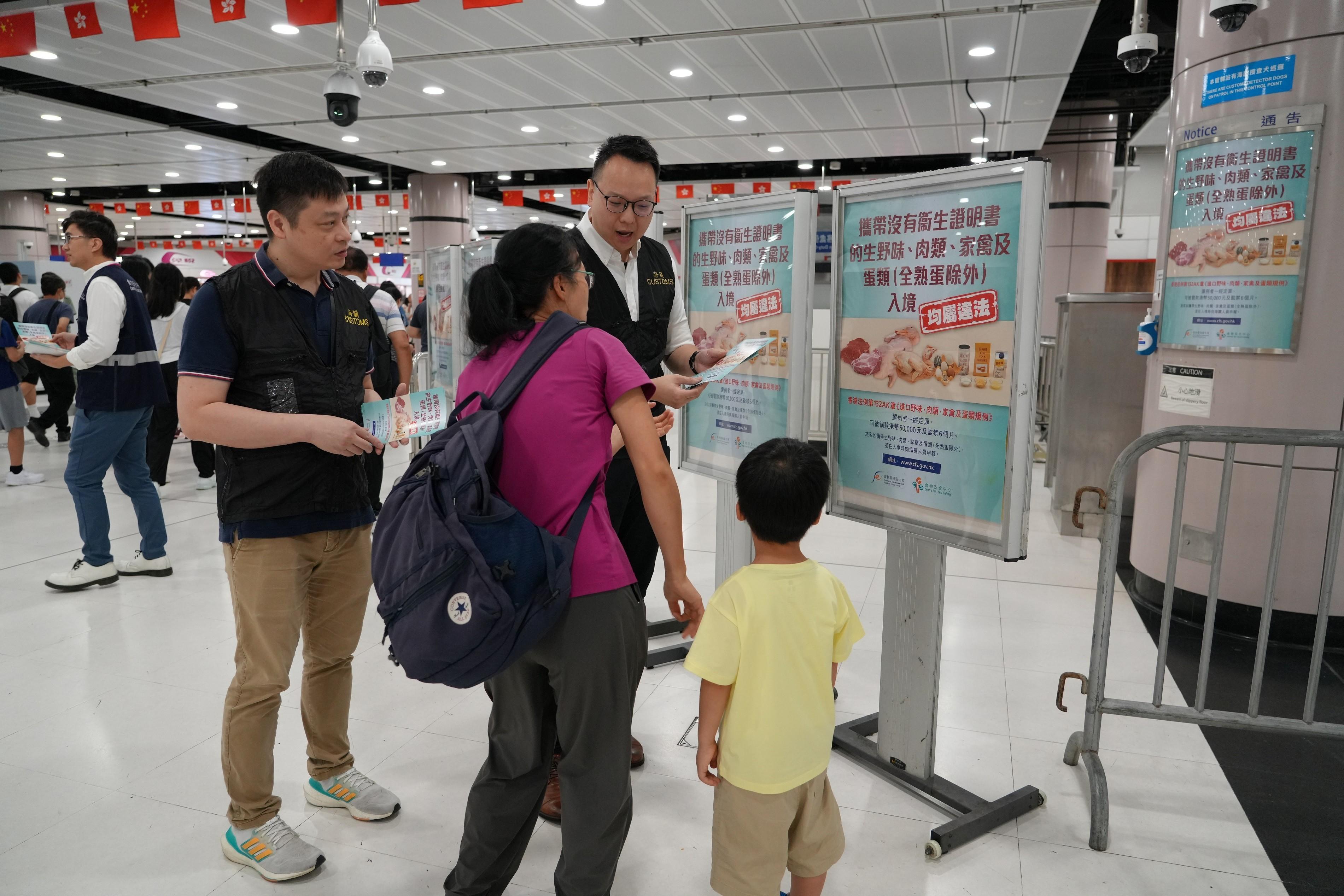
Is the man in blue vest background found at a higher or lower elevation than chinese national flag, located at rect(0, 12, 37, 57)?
lower

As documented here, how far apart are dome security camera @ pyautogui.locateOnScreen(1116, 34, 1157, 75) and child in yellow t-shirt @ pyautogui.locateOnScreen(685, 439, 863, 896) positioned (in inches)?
172

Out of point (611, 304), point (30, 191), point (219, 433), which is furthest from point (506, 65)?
point (30, 191)

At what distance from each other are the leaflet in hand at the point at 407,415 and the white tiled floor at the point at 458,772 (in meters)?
1.12

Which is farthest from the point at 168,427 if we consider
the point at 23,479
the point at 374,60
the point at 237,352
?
the point at 237,352

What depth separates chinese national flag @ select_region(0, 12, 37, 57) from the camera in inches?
233

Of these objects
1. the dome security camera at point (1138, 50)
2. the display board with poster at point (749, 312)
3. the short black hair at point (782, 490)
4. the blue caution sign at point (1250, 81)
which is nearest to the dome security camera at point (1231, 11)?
the blue caution sign at point (1250, 81)

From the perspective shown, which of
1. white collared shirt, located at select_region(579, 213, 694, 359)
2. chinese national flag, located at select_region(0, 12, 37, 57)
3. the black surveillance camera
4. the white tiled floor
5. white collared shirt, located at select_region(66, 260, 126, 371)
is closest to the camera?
the white tiled floor

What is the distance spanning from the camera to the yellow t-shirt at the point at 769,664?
157 cm

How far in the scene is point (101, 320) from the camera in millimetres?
3850

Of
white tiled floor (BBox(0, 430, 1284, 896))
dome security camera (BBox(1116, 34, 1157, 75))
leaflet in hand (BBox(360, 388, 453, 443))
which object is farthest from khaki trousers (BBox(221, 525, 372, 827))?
dome security camera (BBox(1116, 34, 1157, 75))

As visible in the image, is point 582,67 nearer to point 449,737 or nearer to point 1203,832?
point 449,737

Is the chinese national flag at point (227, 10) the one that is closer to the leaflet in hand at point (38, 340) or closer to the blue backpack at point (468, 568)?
the leaflet in hand at point (38, 340)

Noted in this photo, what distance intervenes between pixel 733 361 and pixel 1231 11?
9.56 feet

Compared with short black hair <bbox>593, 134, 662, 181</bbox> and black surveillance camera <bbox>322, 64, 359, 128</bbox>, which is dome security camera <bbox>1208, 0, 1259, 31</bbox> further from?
black surveillance camera <bbox>322, 64, 359, 128</bbox>
